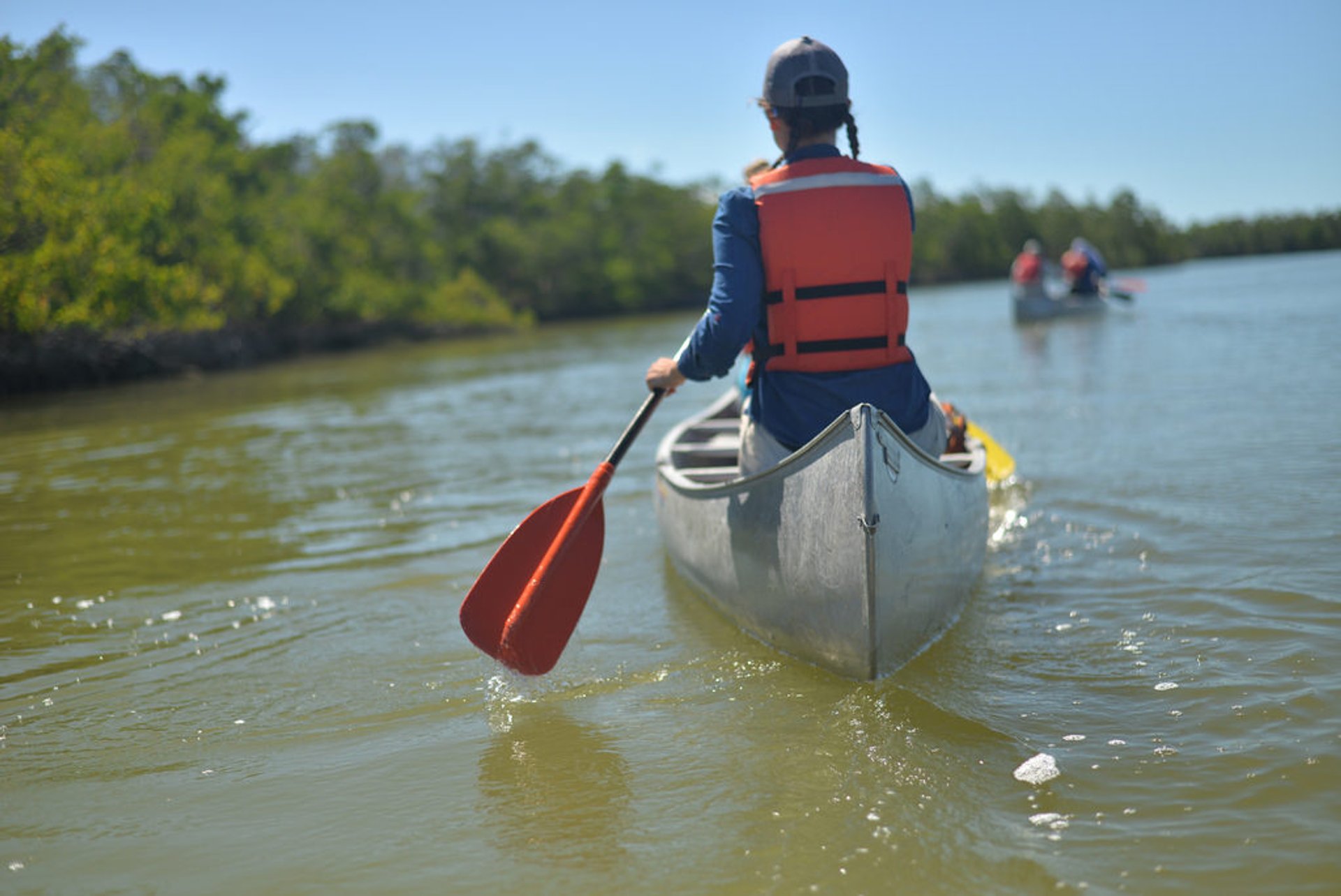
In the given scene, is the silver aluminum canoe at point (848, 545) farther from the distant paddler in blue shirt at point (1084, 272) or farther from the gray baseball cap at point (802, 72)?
the distant paddler in blue shirt at point (1084, 272)

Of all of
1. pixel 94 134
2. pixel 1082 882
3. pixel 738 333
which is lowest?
pixel 1082 882

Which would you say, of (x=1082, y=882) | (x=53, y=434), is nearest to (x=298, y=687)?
(x=1082, y=882)

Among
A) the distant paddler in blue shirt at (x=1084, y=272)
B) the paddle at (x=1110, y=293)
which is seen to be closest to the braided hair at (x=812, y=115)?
the distant paddler in blue shirt at (x=1084, y=272)

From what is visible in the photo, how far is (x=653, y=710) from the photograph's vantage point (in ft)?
10.9

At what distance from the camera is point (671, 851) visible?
7.97ft

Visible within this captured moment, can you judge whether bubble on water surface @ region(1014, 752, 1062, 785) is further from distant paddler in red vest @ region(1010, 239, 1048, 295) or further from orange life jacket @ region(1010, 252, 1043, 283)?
orange life jacket @ region(1010, 252, 1043, 283)

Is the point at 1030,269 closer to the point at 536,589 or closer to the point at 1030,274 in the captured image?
the point at 1030,274

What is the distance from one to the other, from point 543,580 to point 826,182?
1.63 m

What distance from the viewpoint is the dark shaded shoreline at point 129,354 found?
19125mm

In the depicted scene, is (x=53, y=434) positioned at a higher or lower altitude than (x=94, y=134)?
lower

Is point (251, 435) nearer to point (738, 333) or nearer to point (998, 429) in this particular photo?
point (998, 429)

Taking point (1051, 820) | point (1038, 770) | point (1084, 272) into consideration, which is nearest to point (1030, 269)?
point (1084, 272)

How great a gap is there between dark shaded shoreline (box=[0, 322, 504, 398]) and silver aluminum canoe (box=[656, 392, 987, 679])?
19220 millimetres

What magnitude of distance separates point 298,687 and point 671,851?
1.91 meters
